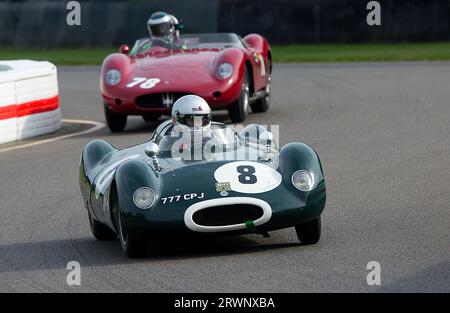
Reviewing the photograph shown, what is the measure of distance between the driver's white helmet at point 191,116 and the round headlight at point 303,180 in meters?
1.17

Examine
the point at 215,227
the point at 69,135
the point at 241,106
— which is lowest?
the point at 69,135

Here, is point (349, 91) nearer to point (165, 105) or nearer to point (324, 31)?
point (165, 105)

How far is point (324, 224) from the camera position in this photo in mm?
8781

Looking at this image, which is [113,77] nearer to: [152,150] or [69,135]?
[69,135]

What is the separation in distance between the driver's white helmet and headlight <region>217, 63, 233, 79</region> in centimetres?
606

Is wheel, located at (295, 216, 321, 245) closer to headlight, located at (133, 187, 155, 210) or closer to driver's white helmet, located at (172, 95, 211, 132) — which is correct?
headlight, located at (133, 187, 155, 210)

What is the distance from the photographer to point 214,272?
7191 millimetres

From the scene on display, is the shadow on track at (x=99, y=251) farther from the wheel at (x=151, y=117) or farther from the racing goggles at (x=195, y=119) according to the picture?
the wheel at (x=151, y=117)

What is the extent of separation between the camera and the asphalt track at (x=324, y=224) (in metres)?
6.97

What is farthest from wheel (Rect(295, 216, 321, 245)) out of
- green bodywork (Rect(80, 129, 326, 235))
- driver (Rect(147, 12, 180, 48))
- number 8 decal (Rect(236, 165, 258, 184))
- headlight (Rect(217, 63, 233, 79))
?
driver (Rect(147, 12, 180, 48))

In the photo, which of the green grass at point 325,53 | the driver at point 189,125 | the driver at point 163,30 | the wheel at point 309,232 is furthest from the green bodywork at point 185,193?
the green grass at point 325,53

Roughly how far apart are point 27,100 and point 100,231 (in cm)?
693

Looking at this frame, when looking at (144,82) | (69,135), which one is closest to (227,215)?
(144,82)
